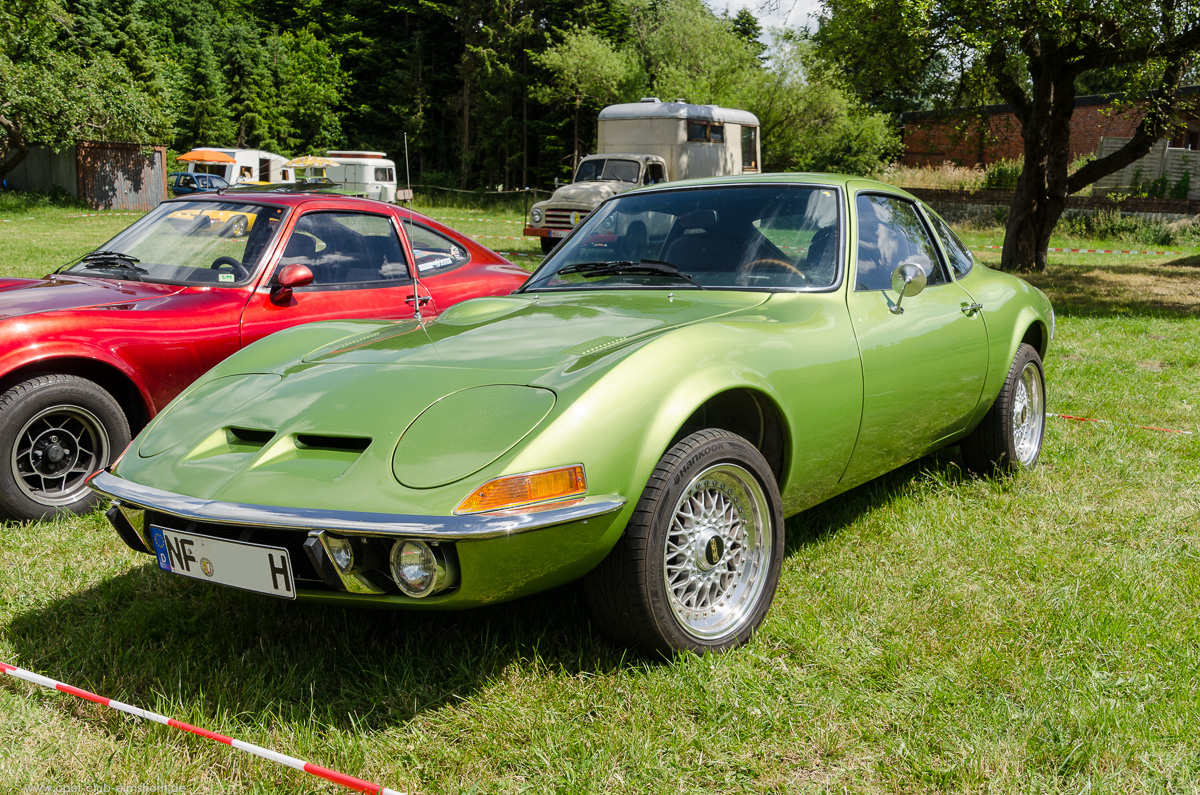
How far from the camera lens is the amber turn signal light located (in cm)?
229

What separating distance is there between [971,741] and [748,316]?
1490 mm

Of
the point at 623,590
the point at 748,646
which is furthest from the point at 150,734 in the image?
the point at 748,646

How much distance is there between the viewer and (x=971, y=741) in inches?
94.5

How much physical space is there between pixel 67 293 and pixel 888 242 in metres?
3.74

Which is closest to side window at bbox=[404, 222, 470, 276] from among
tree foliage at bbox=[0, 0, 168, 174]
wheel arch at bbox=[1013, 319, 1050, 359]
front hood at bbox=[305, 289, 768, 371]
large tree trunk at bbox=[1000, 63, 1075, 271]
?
front hood at bbox=[305, 289, 768, 371]

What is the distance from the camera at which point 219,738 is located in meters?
2.35

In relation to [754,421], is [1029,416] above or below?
below

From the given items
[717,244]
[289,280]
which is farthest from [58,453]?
[717,244]

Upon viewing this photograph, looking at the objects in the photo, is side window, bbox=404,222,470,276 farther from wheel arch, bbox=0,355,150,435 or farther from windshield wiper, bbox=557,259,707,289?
windshield wiper, bbox=557,259,707,289

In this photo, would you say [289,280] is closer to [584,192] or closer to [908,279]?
[908,279]

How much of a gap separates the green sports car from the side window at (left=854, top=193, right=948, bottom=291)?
0.02 meters

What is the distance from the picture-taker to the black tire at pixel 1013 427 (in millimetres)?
4457

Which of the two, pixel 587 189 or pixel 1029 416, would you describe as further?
pixel 587 189

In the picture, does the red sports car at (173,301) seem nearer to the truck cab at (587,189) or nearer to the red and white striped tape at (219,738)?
the red and white striped tape at (219,738)
